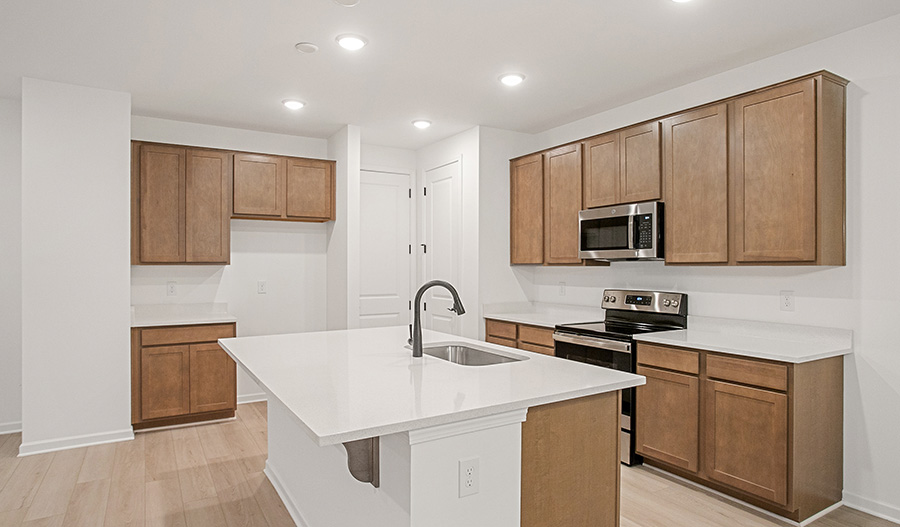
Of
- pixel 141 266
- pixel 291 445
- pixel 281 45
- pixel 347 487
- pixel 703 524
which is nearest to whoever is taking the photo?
pixel 347 487

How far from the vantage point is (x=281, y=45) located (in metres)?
3.06

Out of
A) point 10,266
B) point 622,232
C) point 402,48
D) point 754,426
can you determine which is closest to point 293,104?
point 402,48

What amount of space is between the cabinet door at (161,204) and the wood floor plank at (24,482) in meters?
1.59

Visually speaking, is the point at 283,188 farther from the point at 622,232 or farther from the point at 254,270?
the point at 622,232

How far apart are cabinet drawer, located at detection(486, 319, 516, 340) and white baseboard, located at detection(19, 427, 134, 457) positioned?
9.53ft

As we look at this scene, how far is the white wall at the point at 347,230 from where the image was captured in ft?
15.6

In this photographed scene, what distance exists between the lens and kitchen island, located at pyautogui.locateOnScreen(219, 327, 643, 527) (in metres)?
1.50

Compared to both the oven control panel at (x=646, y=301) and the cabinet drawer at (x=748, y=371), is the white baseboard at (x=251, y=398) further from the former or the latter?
the cabinet drawer at (x=748, y=371)

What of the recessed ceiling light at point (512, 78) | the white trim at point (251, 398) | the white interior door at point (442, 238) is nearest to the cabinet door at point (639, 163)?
the recessed ceiling light at point (512, 78)

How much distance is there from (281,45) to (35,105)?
1924 mm

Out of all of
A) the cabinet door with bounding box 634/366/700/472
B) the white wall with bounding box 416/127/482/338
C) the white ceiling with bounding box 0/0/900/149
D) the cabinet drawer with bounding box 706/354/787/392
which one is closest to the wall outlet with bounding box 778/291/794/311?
the cabinet drawer with bounding box 706/354/787/392

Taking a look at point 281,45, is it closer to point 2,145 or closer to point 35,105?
point 35,105

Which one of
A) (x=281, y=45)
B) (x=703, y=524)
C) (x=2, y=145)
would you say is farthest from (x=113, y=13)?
(x=703, y=524)

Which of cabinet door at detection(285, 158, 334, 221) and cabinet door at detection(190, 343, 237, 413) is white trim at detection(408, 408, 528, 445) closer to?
cabinet door at detection(190, 343, 237, 413)
